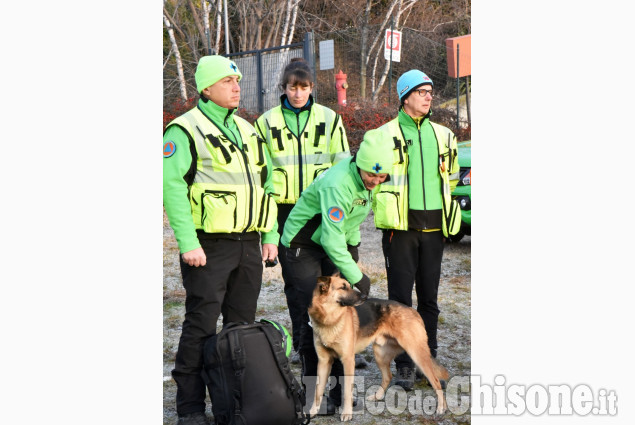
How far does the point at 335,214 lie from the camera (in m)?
3.46

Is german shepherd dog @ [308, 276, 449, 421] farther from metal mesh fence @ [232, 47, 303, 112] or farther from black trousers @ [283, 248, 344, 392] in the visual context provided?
metal mesh fence @ [232, 47, 303, 112]

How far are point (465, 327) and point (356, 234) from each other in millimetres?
1861

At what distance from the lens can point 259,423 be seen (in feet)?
10.1

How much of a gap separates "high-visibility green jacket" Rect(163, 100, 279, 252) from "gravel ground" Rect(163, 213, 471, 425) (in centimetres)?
→ 120

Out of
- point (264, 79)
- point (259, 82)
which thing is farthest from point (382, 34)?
point (259, 82)

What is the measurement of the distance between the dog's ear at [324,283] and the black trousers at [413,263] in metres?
0.54

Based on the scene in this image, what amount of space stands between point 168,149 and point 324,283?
1.14 meters

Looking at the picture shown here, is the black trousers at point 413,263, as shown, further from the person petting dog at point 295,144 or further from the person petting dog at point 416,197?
the person petting dog at point 295,144

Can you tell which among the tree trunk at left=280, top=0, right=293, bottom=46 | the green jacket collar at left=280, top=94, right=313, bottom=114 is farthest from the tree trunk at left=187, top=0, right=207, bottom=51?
the green jacket collar at left=280, top=94, right=313, bottom=114

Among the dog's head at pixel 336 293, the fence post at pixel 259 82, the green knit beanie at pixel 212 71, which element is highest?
the fence post at pixel 259 82

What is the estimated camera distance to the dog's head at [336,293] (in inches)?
141

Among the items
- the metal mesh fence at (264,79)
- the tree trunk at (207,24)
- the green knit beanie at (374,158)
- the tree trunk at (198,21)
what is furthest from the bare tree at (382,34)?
the green knit beanie at (374,158)
